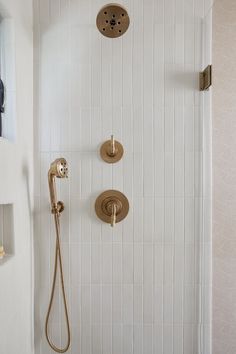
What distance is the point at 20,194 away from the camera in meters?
1.35

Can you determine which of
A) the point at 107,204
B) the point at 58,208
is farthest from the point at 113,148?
the point at 58,208

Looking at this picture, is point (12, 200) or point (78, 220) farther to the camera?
point (78, 220)

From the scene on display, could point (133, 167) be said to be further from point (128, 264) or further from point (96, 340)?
point (96, 340)

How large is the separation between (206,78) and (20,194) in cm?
93

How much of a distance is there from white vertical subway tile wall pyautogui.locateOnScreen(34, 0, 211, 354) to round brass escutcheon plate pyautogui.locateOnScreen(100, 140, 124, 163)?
3 cm

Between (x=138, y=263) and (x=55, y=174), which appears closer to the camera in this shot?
(x=55, y=174)

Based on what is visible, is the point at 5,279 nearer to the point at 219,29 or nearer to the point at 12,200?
the point at 12,200

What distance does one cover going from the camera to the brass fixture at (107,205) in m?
1.46

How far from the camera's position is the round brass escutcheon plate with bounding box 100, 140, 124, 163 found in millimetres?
1456

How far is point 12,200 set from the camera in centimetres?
125

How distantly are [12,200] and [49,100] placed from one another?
0.51 m

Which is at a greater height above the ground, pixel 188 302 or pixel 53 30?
pixel 53 30

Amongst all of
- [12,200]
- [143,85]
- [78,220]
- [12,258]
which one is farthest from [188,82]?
[12,258]

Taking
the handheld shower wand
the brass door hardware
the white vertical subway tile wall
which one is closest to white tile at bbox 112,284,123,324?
the white vertical subway tile wall
